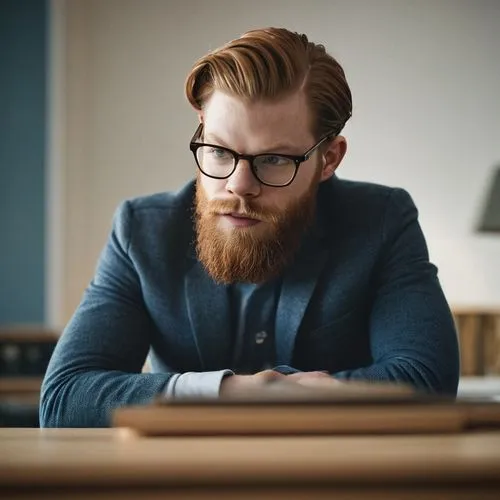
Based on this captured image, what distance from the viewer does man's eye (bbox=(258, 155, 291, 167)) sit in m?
1.56

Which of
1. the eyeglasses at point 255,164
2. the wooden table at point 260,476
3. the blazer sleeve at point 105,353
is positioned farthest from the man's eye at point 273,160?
the wooden table at point 260,476

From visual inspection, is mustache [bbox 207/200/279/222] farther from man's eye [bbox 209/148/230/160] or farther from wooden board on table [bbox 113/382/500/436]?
wooden board on table [bbox 113/382/500/436]

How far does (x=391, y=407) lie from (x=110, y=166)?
3.62 meters

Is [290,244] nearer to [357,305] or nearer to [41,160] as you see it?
[357,305]

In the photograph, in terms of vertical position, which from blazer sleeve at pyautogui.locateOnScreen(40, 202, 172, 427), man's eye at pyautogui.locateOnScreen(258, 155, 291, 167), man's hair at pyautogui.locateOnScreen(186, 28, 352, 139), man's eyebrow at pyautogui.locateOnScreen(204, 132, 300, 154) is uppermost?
man's hair at pyautogui.locateOnScreen(186, 28, 352, 139)

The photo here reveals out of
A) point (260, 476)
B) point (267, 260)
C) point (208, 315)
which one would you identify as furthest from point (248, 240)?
point (260, 476)

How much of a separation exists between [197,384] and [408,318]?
461 mm

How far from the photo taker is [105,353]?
1.57m

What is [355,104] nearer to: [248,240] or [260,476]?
[248,240]

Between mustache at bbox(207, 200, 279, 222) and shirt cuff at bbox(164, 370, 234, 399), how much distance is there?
1.12ft

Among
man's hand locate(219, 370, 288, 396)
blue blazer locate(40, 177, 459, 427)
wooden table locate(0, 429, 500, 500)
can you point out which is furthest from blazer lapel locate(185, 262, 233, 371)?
wooden table locate(0, 429, 500, 500)

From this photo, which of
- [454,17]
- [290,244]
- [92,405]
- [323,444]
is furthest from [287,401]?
[454,17]

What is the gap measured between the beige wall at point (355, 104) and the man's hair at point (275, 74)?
265 centimetres

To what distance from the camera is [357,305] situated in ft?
5.56
